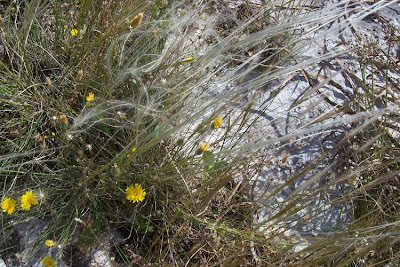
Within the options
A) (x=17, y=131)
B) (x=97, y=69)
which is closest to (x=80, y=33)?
(x=97, y=69)

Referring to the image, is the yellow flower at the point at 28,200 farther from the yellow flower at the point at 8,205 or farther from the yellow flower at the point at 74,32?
the yellow flower at the point at 74,32

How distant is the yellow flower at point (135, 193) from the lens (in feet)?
4.39

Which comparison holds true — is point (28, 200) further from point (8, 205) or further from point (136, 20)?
point (136, 20)

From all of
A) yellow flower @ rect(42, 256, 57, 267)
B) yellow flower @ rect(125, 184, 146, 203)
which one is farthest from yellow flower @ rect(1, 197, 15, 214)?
yellow flower @ rect(125, 184, 146, 203)

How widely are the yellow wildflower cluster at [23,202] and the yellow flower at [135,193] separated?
28cm

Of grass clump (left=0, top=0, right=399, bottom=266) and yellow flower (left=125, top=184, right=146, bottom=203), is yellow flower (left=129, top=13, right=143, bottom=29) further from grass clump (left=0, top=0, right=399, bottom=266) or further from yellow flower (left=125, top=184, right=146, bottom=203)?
yellow flower (left=125, top=184, right=146, bottom=203)

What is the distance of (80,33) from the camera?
1.60 meters

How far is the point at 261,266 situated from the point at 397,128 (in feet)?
2.92

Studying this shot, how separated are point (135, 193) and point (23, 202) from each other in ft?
1.13

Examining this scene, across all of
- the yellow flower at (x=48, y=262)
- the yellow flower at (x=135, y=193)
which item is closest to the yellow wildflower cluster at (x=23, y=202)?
the yellow flower at (x=48, y=262)

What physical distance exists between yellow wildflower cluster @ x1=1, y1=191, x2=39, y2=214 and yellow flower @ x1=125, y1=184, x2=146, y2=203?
0.93 feet

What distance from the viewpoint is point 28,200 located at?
130cm

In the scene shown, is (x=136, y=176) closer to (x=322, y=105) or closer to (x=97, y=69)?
(x=97, y=69)

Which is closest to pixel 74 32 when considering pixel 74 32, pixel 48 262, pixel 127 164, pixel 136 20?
pixel 74 32
